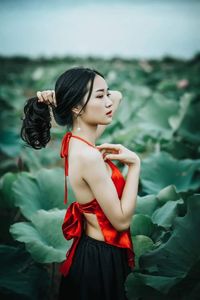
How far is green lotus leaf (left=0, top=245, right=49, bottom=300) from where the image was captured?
5.49 ft

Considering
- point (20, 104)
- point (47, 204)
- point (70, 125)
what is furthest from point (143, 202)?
point (20, 104)

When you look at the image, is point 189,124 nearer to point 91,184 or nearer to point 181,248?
point 181,248

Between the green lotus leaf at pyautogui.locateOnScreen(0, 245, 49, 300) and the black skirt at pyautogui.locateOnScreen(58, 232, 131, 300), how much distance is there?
337mm

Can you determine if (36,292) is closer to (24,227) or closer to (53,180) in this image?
(24,227)

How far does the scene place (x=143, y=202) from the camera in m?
1.96

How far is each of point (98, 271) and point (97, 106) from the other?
0.54 meters

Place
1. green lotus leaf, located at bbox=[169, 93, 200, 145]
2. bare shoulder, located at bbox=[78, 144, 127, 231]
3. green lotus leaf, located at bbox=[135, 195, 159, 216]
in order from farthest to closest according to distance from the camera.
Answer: green lotus leaf, located at bbox=[169, 93, 200, 145] → green lotus leaf, located at bbox=[135, 195, 159, 216] → bare shoulder, located at bbox=[78, 144, 127, 231]

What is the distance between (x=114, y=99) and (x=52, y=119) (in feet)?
0.94

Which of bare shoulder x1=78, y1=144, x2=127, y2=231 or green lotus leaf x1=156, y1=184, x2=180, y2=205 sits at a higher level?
bare shoulder x1=78, y1=144, x2=127, y2=231

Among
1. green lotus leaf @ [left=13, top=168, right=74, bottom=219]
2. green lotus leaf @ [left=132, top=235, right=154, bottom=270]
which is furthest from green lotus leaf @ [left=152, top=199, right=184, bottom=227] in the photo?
green lotus leaf @ [left=13, top=168, right=74, bottom=219]

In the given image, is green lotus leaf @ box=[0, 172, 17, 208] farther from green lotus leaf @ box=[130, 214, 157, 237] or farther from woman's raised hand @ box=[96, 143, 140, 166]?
woman's raised hand @ box=[96, 143, 140, 166]

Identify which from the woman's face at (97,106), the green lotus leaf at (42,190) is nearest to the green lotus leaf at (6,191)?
the green lotus leaf at (42,190)

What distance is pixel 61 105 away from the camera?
135cm

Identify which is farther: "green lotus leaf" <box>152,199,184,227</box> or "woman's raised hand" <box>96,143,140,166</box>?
"green lotus leaf" <box>152,199,184,227</box>
